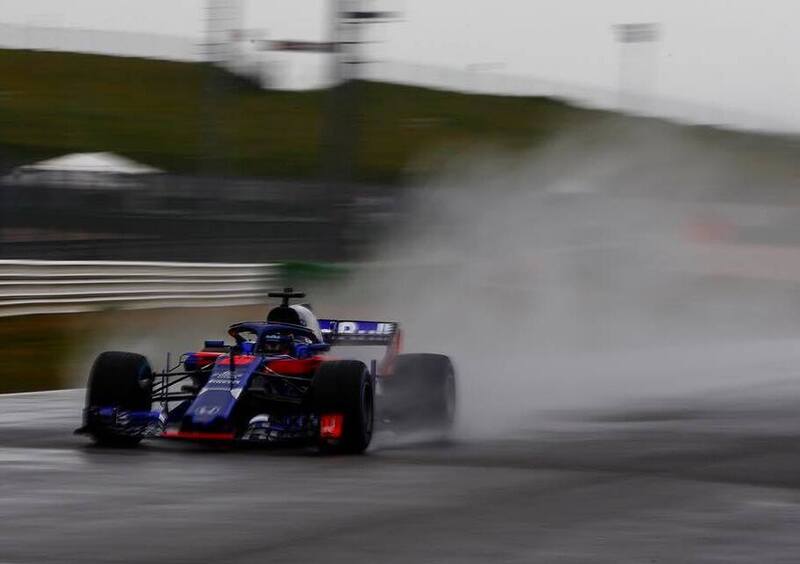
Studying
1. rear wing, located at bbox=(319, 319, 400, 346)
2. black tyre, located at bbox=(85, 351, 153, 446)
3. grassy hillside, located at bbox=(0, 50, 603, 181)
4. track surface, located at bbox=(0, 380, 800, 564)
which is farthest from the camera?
grassy hillside, located at bbox=(0, 50, 603, 181)

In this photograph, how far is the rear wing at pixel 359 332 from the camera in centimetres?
1360

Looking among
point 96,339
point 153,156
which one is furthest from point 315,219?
point 153,156

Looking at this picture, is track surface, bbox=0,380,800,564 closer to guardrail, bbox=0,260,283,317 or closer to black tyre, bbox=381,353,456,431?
black tyre, bbox=381,353,456,431

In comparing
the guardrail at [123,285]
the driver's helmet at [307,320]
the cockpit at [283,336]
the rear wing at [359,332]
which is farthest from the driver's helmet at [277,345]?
the guardrail at [123,285]

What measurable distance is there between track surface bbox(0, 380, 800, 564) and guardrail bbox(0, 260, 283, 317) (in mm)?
8590

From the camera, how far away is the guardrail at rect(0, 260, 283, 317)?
2138cm

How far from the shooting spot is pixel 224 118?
7300cm

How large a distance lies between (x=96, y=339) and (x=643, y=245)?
14.5m

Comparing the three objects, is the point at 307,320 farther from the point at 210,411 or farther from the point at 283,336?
the point at 210,411

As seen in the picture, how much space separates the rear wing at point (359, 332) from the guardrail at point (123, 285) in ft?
26.7

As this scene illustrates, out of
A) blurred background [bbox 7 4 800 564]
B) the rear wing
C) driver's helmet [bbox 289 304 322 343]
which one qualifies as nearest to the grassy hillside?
blurred background [bbox 7 4 800 564]

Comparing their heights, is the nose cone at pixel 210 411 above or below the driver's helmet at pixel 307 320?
below

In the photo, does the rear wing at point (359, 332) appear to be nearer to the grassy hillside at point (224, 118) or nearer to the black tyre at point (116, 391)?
the black tyre at point (116, 391)

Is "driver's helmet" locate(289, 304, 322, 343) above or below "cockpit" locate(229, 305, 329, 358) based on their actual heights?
above
